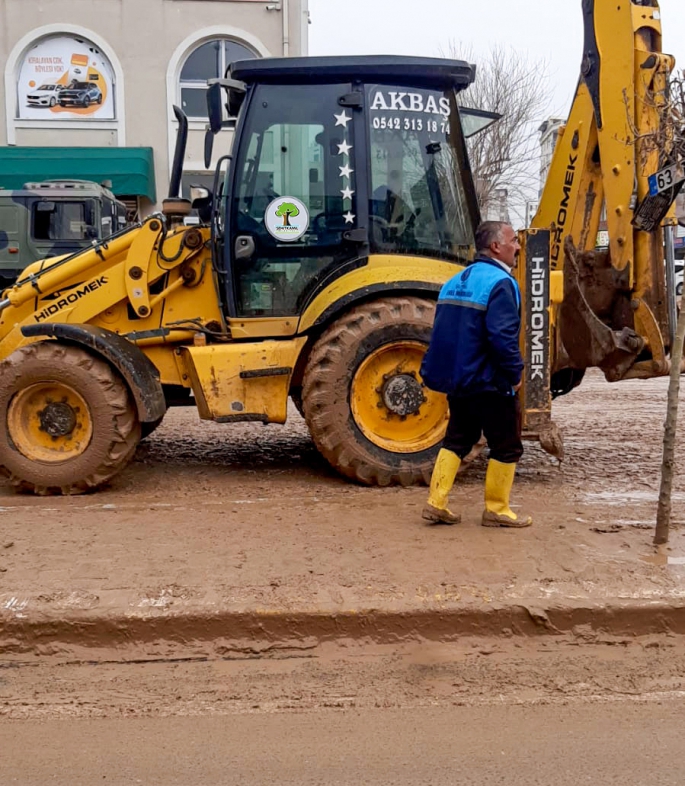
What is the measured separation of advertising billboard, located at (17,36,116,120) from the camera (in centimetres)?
2000

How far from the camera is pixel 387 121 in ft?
20.8

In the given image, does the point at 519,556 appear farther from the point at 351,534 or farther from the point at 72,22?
the point at 72,22

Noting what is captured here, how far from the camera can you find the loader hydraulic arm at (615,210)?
609cm

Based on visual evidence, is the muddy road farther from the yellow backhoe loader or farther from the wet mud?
the yellow backhoe loader

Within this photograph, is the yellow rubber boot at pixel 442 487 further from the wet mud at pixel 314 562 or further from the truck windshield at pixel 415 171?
the truck windshield at pixel 415 171

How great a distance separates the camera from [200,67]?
20.1m

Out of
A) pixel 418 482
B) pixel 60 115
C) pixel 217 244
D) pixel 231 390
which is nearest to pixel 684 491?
pixel 418 482

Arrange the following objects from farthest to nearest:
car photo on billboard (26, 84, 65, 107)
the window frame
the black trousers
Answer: car photo on billboard (26, 84, 65, 107)
the window frame
the black trousers

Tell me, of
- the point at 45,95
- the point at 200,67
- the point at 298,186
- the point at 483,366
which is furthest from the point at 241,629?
the point at 45,95

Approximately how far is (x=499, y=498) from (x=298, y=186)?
2.64 metres

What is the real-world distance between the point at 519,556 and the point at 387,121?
3.28 metres

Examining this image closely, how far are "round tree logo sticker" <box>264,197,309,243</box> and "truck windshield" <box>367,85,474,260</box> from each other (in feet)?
1.62

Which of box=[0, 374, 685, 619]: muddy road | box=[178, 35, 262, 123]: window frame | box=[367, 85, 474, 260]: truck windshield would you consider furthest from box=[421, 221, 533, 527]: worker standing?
box=[178, 35, 262, 123]: window frame

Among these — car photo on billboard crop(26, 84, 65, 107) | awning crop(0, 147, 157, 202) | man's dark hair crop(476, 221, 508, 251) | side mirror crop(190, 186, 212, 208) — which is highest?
car photo on billboard crop(26, 84, 65, 107)
